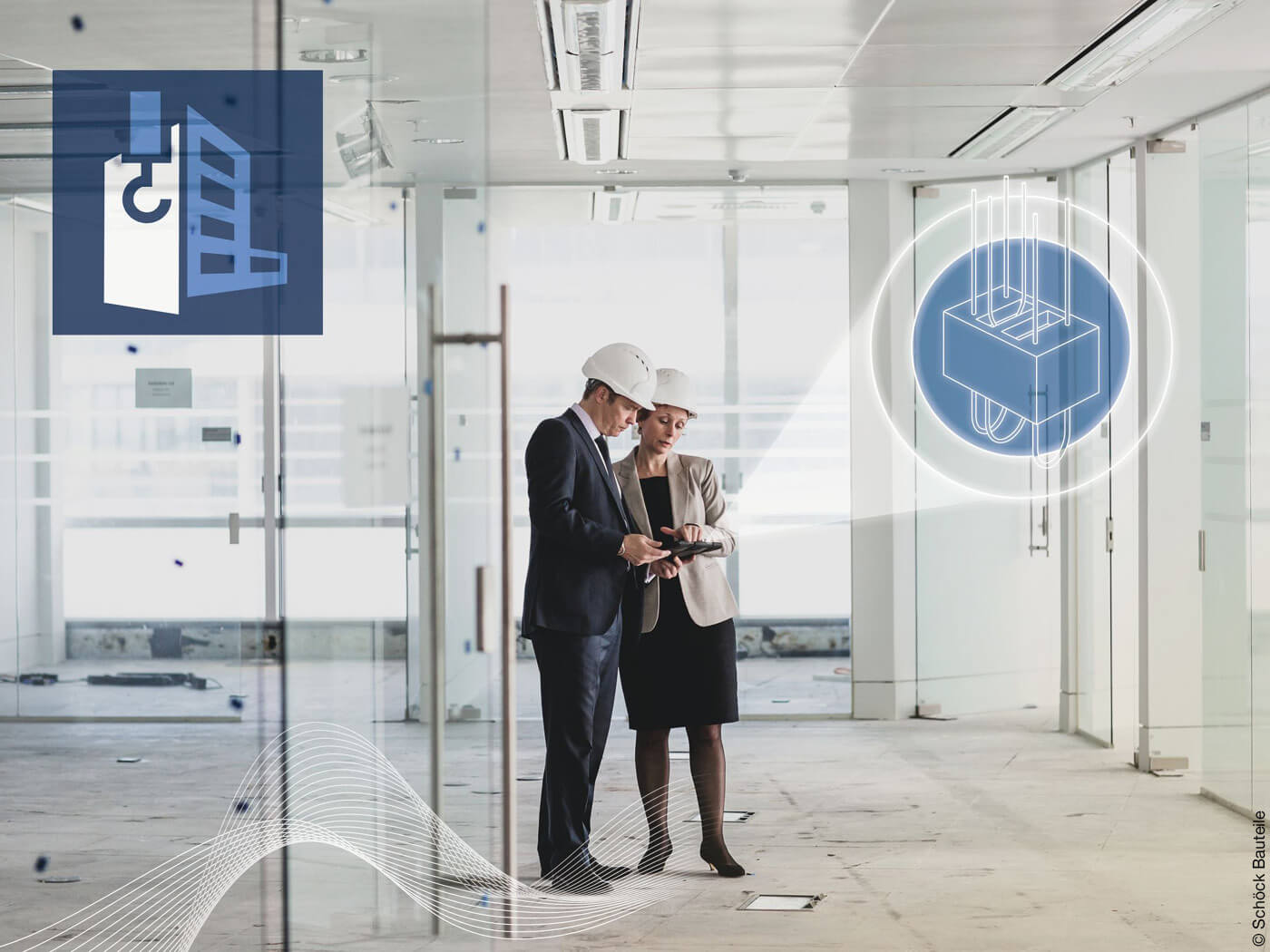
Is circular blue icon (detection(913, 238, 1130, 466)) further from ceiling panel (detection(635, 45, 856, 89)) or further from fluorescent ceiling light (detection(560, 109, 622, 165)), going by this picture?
ceiling panel (detection(635, 45, 856, 89))

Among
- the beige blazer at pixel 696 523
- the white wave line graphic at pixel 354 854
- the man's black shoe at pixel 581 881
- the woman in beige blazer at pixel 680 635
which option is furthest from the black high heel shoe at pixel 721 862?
the beige blazer at pixel 696 523

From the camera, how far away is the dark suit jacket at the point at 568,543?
4379 millimetres

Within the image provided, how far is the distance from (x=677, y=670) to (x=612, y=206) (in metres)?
3.59

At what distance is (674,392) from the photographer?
15.4 ft

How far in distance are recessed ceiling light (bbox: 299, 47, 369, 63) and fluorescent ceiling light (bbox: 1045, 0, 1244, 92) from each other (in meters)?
2.68

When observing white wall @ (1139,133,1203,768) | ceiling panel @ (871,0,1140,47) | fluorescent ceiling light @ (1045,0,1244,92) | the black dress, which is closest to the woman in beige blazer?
the black dress

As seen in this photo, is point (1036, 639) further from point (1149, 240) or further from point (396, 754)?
point (396, 754)

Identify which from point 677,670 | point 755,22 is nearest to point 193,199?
point 755,22

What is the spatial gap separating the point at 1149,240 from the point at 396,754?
4.99m

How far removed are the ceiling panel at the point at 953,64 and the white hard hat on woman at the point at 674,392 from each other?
1.34 m

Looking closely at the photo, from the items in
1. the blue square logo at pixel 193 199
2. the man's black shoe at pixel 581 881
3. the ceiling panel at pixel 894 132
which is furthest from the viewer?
the ceiling panel at pixel 894 132

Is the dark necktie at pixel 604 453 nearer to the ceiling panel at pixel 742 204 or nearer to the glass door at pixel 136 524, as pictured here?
the ceiling panel at pixel 742 204

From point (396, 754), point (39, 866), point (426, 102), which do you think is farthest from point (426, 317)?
point (39, 866)

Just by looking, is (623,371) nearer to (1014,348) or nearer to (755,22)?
(755,22)
